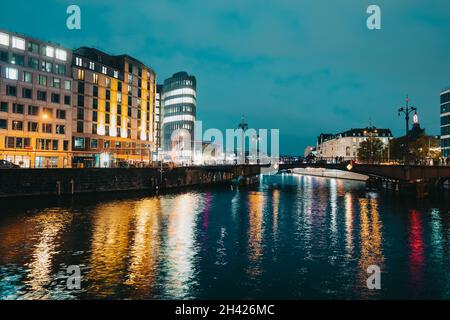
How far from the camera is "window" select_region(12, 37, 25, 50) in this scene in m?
91.8

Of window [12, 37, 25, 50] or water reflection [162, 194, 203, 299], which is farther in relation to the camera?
window [12, 37, 25, 50]

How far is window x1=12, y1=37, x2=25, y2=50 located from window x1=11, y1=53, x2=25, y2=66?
1.84 metres

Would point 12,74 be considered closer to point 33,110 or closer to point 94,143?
point 33,110

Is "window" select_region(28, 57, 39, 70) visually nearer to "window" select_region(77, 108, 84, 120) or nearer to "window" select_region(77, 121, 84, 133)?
"window" select_region(77, 108, 84, 120)

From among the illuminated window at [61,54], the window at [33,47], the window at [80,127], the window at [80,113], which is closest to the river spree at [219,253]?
the window at [33,47]

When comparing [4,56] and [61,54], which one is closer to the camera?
[4,56]

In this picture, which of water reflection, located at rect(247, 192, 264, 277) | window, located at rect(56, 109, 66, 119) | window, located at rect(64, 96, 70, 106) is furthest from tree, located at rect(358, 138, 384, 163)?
window, located at rect(56, 109, 66, 119)

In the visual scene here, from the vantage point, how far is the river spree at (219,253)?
23.2 m

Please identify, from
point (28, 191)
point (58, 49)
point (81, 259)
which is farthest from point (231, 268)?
point (58, 49)

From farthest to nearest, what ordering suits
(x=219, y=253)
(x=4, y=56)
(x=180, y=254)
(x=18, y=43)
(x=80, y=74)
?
(x=80, y=74), (x=18, y=43), (x=4, y=56), (x=219, y=253), (x=180, y=254)

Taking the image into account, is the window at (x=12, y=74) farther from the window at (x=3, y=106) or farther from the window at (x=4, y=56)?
the window at (x=3, y=106)

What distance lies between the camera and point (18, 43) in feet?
304

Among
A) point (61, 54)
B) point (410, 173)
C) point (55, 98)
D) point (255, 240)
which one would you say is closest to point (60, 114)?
point (55, 98)

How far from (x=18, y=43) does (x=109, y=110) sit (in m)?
32.4
